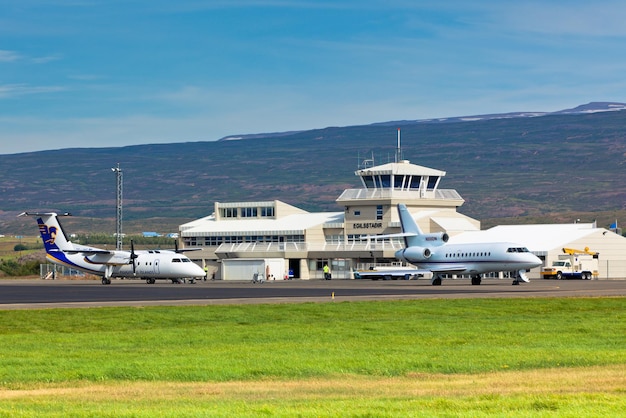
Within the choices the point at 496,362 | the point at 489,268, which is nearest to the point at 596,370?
the point at 496,362

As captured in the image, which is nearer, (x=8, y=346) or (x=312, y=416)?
(x=312, y=416)

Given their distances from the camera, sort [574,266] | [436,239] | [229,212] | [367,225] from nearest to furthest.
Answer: [436,239] < [574,266] < [367,225] < [229,212]

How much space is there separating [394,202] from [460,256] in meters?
39.8

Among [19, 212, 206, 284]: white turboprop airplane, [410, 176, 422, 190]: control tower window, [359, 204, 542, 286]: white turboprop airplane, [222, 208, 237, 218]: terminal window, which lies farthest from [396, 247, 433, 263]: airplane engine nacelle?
[222, 208, 237, 218]: terminal window

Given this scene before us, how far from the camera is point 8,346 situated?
31.3 meters

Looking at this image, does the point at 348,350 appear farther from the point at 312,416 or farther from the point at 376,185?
the point at 376,185

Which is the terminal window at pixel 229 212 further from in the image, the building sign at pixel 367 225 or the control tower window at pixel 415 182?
the control tower window at pixel 415 182

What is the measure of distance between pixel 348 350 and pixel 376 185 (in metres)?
102

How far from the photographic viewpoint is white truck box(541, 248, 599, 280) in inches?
4227

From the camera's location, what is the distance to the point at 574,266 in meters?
109

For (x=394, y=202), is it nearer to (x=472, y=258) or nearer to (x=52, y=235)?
(x=52, y=235)

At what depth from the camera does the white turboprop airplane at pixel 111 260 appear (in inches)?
3760

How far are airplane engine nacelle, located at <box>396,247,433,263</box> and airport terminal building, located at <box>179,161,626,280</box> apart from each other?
78.3ft

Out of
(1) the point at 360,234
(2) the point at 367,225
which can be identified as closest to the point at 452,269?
(2) the point at 367,225
